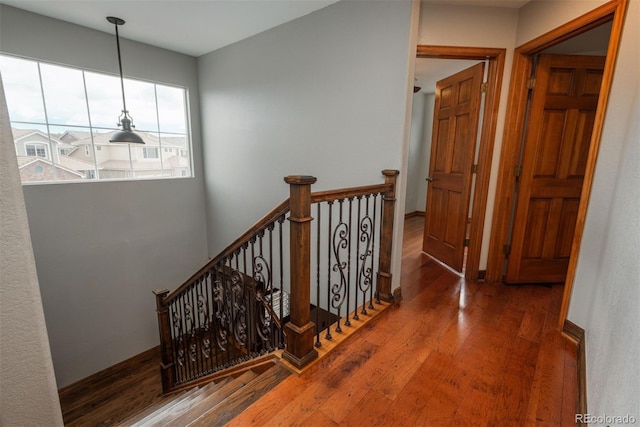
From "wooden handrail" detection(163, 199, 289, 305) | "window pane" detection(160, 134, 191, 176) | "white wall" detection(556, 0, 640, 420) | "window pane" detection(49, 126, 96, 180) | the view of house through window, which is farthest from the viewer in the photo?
"window pane" detection(160, 134, 191, 176)

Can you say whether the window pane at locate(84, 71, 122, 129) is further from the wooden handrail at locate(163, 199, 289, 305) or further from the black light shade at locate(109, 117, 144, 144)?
the wooden handrail at locate(163, 199, 289, 305)

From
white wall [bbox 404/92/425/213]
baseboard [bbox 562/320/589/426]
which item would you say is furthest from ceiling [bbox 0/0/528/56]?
white wall [bbox 404/92/425/213]

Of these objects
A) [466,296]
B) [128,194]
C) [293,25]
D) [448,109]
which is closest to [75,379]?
[128,194]

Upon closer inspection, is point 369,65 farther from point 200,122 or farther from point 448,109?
point 200,122

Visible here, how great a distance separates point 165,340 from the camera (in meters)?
2.96

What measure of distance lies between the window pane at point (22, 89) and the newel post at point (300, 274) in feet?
11.2

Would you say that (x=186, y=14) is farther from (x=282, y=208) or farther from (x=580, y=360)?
(x=580, y=360)

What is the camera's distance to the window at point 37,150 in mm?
3144

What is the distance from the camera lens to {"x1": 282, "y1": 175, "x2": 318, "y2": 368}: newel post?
5.08 ft

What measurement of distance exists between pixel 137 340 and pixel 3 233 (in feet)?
14.2

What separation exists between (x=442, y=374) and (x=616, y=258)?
1020 mm

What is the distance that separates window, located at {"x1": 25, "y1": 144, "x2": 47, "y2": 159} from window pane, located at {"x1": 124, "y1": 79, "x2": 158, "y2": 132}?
99cm

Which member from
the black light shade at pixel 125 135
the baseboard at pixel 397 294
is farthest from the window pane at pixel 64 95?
the baseboard at pixel 397 294

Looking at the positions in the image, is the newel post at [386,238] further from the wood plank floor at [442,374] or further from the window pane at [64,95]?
the window pane at [64,95]
